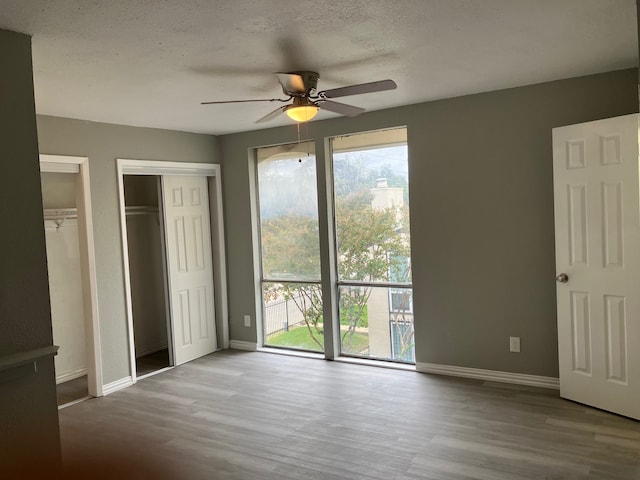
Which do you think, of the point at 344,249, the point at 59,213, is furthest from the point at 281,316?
the point at 59,213

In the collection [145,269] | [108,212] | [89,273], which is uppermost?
[108,212]

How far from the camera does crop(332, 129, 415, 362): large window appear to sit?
4742 millimetres

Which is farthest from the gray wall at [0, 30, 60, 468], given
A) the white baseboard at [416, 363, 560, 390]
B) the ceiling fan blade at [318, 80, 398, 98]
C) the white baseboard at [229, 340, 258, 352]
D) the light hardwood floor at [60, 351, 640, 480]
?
→ the white baseboard at [229, 340, 258, 352]

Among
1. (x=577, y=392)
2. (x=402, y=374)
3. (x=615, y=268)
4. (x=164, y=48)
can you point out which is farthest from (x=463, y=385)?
(x=164, y=48)

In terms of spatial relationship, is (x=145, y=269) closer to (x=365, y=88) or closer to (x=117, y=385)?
(x=117, y=385)

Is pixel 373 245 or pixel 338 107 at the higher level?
pixel 338 107

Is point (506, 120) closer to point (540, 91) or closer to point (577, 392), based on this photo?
point (540, 91)

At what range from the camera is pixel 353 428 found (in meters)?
3.49

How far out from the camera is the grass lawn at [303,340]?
5.05 meters

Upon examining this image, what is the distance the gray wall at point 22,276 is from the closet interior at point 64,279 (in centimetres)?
242

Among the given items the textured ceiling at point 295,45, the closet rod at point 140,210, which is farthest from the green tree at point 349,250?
the closet rod at point 140,210

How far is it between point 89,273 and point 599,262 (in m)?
3.95

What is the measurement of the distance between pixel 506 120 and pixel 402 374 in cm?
233

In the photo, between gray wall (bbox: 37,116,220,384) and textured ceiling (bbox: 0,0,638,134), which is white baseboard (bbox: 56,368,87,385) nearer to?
gray wall (bbox: 37,116,220,384)
